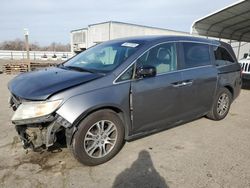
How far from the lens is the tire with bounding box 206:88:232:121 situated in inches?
206

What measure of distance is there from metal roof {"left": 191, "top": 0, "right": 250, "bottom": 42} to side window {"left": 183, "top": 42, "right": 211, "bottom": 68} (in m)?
8.69

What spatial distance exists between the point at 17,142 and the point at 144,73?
8.18ft

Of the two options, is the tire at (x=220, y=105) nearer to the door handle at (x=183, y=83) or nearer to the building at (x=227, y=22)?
the door handle at (x=183, y=83)

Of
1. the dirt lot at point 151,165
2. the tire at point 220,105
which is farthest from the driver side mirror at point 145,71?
the tire at point 220,105

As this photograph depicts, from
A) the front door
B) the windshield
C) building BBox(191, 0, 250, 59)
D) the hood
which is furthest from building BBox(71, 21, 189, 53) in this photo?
the hood

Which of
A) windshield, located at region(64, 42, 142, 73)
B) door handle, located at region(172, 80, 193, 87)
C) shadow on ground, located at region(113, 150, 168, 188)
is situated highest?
windshield, located at region(64, 42, 142, 73)

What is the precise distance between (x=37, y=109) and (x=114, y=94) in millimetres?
1029

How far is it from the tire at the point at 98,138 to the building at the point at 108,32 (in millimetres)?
20971

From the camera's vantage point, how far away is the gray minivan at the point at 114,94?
10.2 ft

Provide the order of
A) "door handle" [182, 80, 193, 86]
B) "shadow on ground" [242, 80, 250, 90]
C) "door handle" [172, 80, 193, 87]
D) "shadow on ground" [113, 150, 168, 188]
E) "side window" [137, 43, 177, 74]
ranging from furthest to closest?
"shadow on ground" [242, 80, 250, 90] → "door handle" [182, 80, 193, 86] → "door handle" [172, 80, 193, 87] → "side window" [137, 43, 177, 74] → "shadow on ground" [113, 150, 168, 188]

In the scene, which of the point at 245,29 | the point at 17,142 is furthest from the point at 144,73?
the point at 245,29

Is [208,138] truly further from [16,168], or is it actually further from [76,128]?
[16,168]

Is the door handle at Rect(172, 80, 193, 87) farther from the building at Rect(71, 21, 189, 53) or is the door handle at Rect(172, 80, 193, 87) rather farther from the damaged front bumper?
the building at Rect(71, 21, 189, 53)

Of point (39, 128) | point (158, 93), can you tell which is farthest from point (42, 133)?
point (158, 93)
